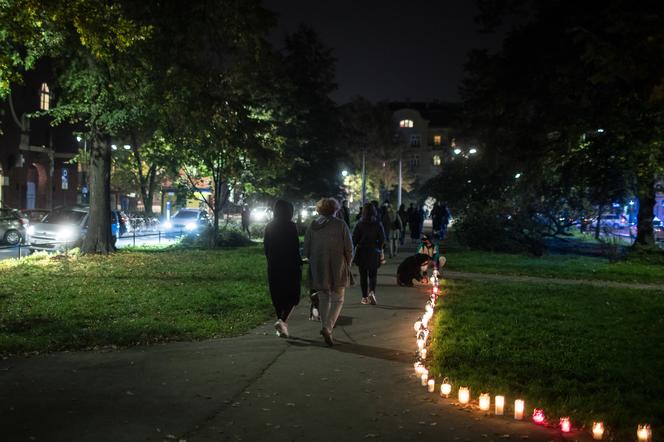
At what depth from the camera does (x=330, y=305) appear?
28.3 feet

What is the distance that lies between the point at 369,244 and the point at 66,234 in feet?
48.0

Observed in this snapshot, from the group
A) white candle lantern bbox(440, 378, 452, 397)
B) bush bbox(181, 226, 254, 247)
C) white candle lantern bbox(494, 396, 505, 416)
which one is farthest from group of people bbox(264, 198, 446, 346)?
bush bbox(181, 226, 254, 247)

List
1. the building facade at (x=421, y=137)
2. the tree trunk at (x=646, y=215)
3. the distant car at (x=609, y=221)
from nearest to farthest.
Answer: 1. the tree trunk at (x=646, y=215)
2. the distant car at (x=609, y=221)
3. the building facade at (x=421, y=137)

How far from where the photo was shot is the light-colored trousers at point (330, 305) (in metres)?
8.57

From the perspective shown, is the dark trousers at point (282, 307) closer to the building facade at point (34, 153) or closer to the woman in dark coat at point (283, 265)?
the woman in dark coat at point (283, 265)

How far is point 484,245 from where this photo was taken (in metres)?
27.5

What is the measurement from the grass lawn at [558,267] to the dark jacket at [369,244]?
306 inches

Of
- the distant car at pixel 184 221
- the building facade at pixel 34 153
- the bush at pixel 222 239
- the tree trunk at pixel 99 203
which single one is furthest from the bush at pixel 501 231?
the building facade at pixel 34 153

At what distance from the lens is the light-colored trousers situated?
8.57 m

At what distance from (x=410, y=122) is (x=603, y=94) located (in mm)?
84363

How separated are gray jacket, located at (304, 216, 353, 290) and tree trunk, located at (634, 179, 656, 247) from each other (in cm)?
1837

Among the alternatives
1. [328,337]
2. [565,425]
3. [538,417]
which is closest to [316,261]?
[328,337]

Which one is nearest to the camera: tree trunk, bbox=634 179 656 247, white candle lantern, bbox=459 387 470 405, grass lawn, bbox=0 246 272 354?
white candle lantern, bbox=459 387 470 405

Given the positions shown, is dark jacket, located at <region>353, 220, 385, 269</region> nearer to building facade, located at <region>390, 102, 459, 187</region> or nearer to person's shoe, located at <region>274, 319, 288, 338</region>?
person's shoe, located at <region>274, 319, 288, 338</region>
